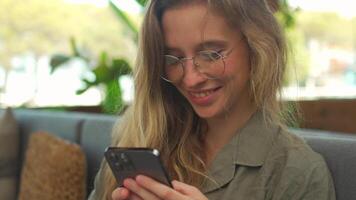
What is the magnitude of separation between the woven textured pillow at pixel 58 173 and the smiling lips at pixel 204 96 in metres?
0.78

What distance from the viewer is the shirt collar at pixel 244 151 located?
1.01m

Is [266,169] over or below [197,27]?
below

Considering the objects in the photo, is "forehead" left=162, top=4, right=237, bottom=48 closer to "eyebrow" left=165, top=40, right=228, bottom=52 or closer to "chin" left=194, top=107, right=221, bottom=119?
"eyebrow" left=165, top=40, right=228, bottom=52

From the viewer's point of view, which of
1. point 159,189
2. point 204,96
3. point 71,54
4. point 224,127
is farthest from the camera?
point 71,54

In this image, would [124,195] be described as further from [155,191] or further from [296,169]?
[296,169]

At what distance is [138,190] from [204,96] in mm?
225

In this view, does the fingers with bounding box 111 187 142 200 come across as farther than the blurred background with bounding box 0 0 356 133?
No

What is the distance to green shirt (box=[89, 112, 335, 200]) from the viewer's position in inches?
36.8

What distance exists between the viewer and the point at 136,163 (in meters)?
0.91

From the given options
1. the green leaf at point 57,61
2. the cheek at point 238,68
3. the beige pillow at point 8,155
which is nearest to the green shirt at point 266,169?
the cheek at point 238,68

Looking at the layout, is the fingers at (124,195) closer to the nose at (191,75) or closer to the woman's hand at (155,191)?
the woman's hand at (155,191)

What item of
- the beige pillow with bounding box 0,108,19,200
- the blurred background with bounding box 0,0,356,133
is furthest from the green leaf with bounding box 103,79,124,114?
the beige pillow with bounding box 0,108,19,200

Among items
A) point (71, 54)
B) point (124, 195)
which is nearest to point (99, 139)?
point (124, 195)

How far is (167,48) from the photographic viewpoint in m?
1.05
